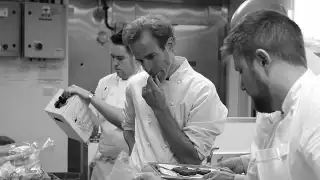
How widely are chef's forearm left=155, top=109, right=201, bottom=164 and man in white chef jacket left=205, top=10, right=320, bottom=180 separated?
41 centimetres

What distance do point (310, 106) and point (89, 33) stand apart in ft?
12.1

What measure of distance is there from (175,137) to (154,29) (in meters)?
0.41

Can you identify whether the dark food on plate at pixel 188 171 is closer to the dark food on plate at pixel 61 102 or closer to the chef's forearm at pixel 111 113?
the chef's forearm at pixel 111 113

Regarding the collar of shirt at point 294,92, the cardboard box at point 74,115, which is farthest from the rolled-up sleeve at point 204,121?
the cardboard box at point 74,115

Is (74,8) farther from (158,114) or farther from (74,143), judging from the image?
(158,114)

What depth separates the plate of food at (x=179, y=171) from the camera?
1.23 metres

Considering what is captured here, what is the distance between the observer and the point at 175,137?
142 centimetres

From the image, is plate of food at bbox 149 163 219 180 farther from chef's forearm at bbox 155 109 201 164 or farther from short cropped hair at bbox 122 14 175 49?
short cropped hair at bbox 122 14 175 49

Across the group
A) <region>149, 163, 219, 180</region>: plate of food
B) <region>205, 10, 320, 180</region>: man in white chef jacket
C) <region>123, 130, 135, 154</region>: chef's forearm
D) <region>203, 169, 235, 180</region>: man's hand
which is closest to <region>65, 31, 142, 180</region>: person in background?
<region>123, 130, 135, 154</region>: chef's forearm

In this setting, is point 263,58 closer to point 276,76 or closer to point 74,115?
point 276,76

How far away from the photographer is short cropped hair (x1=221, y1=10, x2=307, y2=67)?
96 cm

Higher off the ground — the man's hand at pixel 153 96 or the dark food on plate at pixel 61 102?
the man's hand at pixel 153 96

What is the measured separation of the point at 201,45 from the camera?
15.5 feet

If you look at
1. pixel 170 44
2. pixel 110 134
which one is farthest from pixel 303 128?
pixel 110 134
